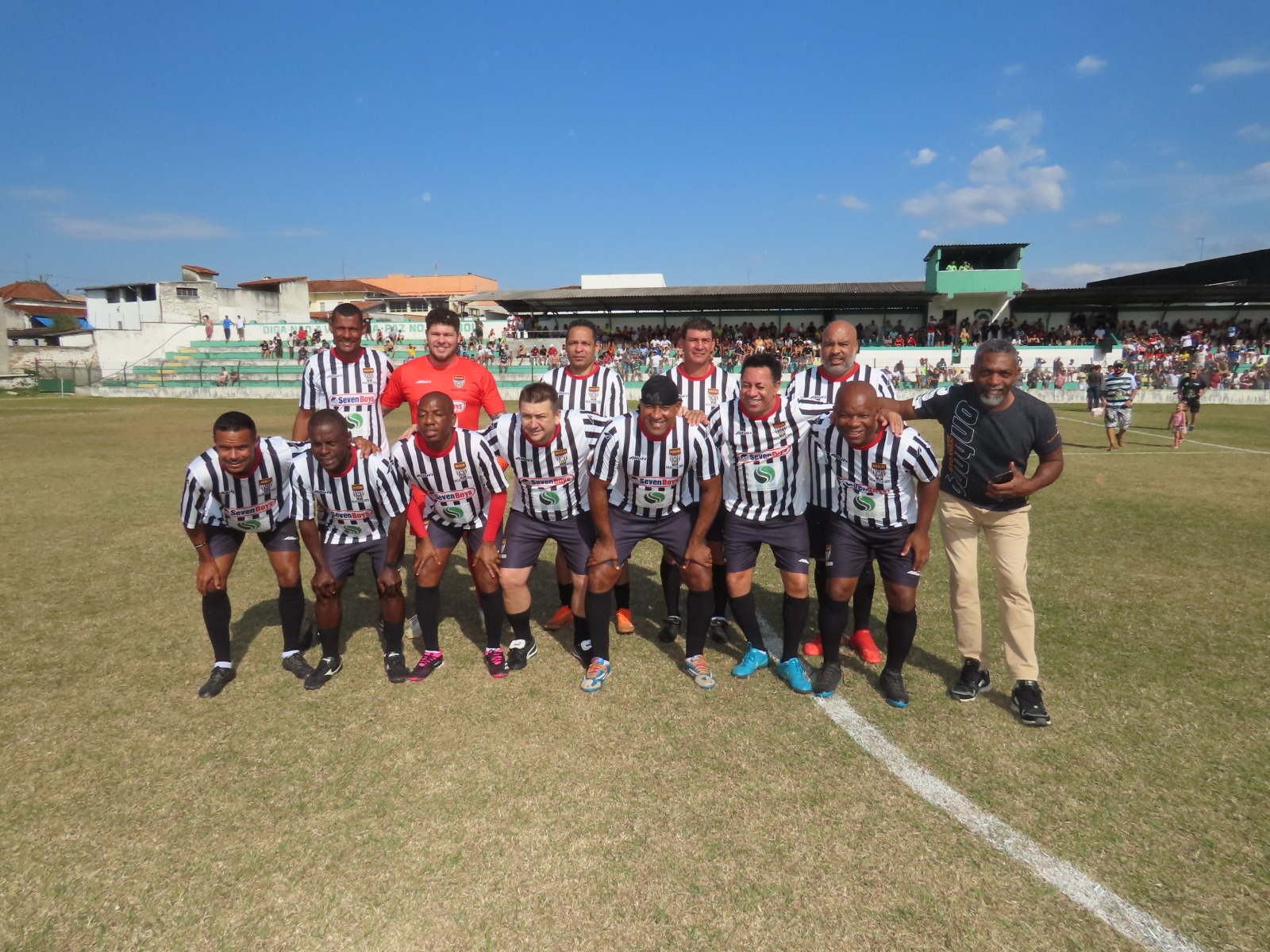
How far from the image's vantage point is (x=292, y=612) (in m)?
4.81

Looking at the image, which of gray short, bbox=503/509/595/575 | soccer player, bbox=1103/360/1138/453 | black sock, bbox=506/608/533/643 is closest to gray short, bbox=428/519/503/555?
gray short, bbox=503/509/595/575

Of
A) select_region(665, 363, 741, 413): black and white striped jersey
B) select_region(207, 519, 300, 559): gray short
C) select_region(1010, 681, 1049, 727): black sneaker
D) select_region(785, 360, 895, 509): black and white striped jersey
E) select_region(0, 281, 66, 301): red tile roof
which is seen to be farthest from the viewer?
select_region(0, 281, 66, 301): red tile roof

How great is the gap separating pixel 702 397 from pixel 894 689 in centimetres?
283

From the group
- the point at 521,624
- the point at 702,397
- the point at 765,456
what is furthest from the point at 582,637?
the point at 702,397

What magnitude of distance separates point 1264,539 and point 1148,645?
4.54 metres


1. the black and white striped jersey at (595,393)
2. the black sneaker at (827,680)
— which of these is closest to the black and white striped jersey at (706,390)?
the black and white striped jersey at (595,393)

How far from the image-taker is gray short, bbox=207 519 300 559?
468cm

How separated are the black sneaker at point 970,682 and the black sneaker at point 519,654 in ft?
9.63

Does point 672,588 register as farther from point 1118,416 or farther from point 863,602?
point 1118,416

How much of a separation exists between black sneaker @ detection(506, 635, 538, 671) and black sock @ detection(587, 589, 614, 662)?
0.55 metres

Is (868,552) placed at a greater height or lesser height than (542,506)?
lesser

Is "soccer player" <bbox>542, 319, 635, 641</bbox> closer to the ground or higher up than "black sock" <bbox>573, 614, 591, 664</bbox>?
higher up

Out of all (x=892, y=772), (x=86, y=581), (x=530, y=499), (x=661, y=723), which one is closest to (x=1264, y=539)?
(x=892, y=772)

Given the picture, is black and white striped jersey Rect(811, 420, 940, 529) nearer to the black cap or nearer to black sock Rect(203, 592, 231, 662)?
the black cap
